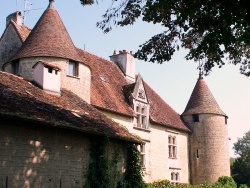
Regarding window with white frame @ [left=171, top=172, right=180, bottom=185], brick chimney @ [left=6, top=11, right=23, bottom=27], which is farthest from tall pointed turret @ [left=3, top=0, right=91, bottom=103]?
window with white frame @ [left=171, top=172, right=180, bottom=185]

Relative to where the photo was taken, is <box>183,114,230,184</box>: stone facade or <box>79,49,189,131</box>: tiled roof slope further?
<box>183,114,230,184</box>: stone facade

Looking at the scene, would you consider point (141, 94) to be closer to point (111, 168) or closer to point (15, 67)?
point (15, 67)

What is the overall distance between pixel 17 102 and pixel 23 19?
50.7ft

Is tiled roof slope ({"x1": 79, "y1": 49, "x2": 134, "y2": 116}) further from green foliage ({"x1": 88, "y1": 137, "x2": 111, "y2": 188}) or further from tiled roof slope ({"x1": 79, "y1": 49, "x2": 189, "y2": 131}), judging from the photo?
green foliage ({"x1": 88, "y1": 137, "x2": 111, "y2": 188})

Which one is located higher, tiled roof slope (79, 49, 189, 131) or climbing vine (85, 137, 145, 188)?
tiled roof slope (79, 49, 189, 131)

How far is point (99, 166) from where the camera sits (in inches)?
691

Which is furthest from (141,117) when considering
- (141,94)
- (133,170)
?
(133,170)

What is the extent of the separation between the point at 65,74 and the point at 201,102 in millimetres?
17165

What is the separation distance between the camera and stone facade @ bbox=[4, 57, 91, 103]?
21.8 meters

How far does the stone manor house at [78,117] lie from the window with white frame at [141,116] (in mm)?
73

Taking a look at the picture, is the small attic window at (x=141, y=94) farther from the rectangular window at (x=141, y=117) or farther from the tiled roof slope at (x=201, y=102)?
the tiled roof slope at (x=201, y=102)

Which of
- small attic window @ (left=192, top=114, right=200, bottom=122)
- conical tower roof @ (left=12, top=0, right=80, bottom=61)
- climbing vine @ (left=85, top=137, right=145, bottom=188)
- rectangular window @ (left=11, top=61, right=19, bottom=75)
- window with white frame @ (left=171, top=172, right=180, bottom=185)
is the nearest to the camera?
climbing vine @ (left=85, top=137, right=145, bottom=188)

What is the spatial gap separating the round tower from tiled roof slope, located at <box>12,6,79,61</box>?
1579cm

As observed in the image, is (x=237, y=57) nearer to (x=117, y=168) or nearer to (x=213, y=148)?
(x=117, y=168)
